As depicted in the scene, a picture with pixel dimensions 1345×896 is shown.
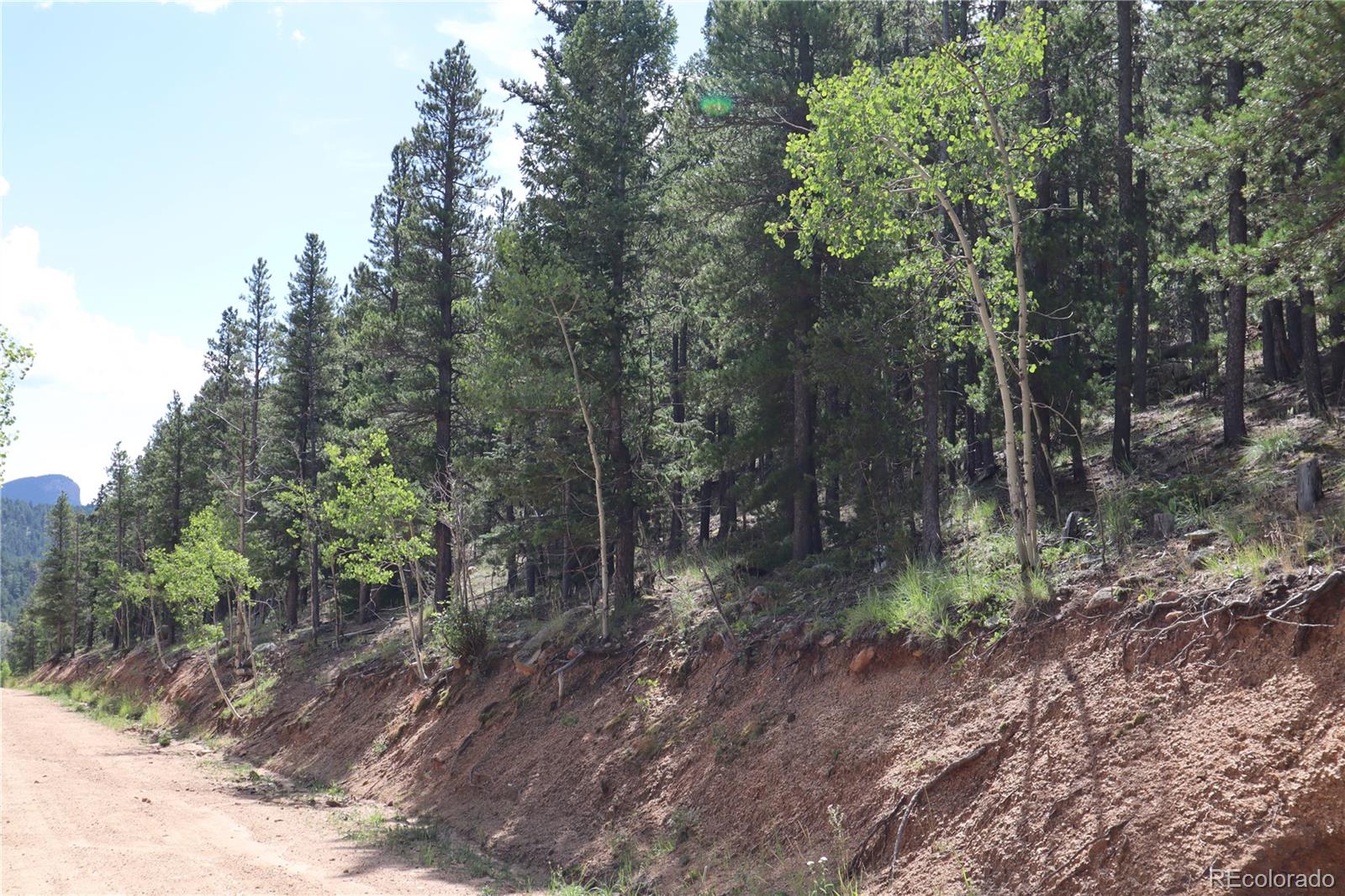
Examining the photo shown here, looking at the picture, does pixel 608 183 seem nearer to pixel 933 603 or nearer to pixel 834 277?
pixel 834 277

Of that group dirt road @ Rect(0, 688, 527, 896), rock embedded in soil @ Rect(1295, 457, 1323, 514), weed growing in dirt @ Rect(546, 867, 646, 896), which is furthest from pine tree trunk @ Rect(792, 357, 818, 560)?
dirt road @ Rect(0, 688, 527, 896)

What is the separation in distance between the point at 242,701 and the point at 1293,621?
1231 inches

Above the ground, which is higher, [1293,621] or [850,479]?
[850,479]

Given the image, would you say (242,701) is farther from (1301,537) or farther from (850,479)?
(1301,537)

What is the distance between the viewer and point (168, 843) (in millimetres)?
13359

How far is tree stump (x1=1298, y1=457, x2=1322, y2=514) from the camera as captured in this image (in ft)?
31.1

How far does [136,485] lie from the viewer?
191 feet

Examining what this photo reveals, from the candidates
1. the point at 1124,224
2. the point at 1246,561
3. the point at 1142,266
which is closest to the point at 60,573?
the point at 1142,266

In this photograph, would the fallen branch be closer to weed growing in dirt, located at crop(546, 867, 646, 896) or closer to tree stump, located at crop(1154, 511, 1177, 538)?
weed growing in dirt, located at crop(546, 867, 646, 896)

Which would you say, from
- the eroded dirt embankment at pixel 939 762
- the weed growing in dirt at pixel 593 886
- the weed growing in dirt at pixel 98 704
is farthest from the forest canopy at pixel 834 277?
the weed growing in dirt at pixel 98 704

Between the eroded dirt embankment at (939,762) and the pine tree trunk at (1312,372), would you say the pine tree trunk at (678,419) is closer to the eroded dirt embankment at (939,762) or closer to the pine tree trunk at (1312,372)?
the eroded dirt embankment at (939,762)

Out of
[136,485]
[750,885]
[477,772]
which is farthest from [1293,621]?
[136,485]

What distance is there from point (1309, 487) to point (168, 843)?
53.6 feet

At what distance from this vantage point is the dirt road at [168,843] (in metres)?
11.2
